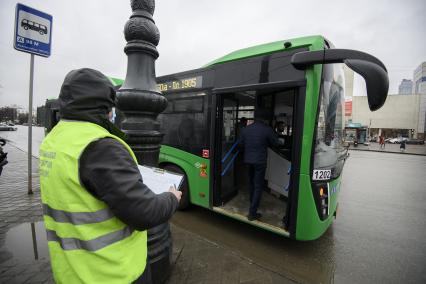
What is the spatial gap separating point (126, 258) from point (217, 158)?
9.86 feet

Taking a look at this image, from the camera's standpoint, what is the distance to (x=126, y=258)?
1225 millimetres

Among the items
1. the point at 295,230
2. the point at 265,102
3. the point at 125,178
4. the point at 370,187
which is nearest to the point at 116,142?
the point at 125,178

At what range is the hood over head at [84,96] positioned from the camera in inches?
46.3

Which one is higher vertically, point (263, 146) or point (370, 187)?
point (263, 146)

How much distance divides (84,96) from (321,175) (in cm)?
305

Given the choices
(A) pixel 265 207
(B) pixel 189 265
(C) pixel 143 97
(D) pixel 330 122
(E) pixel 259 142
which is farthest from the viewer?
(A) pixel 265 207

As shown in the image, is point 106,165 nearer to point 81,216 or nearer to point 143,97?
point 81,216

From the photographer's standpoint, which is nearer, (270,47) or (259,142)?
(270,47)

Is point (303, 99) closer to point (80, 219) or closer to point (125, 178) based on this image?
point (125, 178)

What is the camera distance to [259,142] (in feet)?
13.4

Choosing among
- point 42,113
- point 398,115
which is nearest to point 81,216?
point 42,113

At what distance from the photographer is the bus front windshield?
10.5 feet

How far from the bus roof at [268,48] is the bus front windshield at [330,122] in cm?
41

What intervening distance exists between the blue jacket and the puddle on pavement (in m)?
3.29
